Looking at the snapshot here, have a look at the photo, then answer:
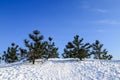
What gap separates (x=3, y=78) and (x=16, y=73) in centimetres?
210

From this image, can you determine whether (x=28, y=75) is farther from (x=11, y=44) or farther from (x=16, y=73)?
(x=11, y=44)

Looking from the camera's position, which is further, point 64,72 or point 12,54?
point 12,54

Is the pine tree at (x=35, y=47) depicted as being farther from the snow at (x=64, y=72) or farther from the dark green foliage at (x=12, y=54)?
the dark green foliage at (x=12, y=54)

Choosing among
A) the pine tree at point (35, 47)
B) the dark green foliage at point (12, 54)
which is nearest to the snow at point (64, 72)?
the pine tree at point (35, 47)

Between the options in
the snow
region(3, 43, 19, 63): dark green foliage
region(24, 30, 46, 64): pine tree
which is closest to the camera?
the snow

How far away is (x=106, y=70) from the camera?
2341cm

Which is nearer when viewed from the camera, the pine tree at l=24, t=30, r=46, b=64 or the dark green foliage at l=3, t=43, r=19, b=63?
the pine tree at l=24, t=30, r=46, b=64

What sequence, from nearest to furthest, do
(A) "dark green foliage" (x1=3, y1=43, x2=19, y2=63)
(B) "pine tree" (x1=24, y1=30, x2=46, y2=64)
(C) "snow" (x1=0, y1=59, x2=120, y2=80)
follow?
(C) "snow" (x1=0, y1=59, x2=120, y2=80) < (B) "pine tree" (x1=24, y1=30, x2=46, y2=64) < (A) "dark green foliage" (x1=3, y1=43, x2=19, y2=63)

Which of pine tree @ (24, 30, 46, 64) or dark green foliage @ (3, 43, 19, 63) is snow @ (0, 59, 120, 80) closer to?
pine tree @ (24, 30, 46, 64)

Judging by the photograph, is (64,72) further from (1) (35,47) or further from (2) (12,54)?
(2) (12,54)

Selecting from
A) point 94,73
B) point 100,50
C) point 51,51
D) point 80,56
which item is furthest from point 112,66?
point 51,51

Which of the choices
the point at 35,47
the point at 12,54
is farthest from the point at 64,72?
the point at 12,54

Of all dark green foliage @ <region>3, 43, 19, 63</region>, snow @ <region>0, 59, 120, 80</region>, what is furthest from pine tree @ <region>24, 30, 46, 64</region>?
dark green foliage @ <region>3, 43, 19, 63</region>

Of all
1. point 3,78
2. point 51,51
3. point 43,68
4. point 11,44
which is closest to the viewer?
point 3,78
